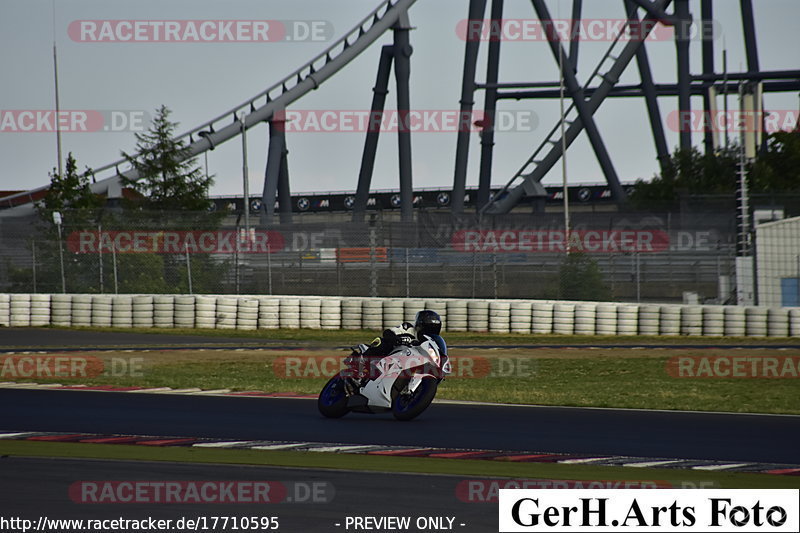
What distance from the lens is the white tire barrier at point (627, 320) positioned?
25.4 meters

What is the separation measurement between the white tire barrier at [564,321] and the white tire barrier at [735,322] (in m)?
3.46

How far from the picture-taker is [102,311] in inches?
1048

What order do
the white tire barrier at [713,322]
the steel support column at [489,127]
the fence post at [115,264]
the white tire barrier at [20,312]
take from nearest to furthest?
1. the white tire barrier at [713,322]
2. the white tire barrier at [20,312]
3. the fence post at [115,264]
4. the steel support column at [489,127]

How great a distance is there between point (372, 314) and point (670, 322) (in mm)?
6857

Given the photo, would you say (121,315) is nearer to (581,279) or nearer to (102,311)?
(102,311)

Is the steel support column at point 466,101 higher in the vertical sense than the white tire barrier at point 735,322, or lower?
higher

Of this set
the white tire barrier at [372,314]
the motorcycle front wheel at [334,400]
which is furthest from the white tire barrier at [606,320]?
the motorcycle front wheel at [334,400]

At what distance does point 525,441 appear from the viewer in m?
10.2

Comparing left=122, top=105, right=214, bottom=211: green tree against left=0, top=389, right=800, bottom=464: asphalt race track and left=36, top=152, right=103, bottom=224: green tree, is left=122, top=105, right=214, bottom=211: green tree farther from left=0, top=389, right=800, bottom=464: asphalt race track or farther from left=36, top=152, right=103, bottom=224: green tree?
left=0, top=389, right=800, bottom=464: asphalt race track

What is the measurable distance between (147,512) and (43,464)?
2227 mm

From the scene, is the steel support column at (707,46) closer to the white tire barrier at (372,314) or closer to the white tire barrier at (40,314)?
the white tire barrier at (372,314)

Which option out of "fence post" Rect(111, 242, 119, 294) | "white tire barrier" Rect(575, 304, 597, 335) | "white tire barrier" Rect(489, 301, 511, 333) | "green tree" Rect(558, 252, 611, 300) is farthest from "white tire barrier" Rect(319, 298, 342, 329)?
"green tree" Rect(558, 252, 611, 300)

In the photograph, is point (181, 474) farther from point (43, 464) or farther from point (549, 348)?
point (549, 348)

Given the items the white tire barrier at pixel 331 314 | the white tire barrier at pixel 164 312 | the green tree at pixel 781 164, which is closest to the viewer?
the white tire barrier at pixel 331 314
